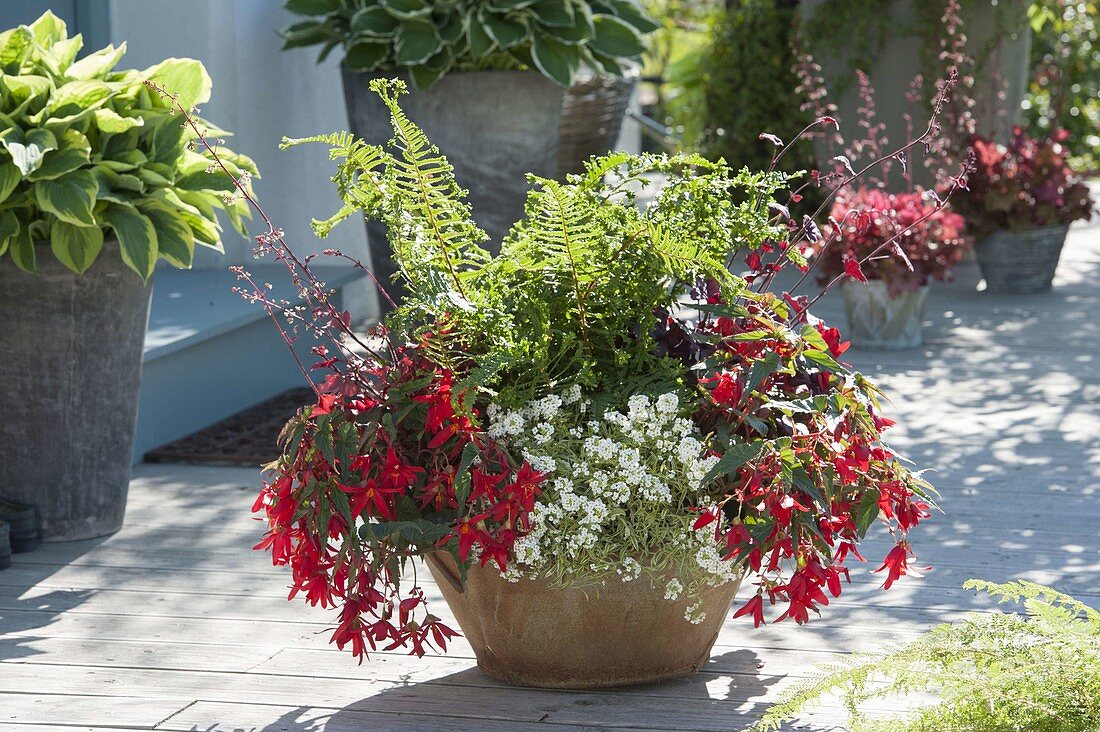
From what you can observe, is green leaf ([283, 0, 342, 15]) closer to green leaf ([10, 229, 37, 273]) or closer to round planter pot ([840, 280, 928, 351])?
round planter pot ([840, 280, 928, 351])

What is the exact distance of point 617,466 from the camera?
2254 millimetres

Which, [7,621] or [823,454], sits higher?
[823,454]

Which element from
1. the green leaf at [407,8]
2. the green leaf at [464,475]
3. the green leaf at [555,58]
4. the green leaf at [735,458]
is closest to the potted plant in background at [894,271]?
the green leaf at [555,58]

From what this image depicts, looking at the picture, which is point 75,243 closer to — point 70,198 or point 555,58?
point 70,198

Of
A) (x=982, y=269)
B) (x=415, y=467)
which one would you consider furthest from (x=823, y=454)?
(x=982, y=269)

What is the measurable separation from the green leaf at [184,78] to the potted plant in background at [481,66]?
1847 mm

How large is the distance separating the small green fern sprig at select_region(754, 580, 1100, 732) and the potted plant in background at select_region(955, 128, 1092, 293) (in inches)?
190

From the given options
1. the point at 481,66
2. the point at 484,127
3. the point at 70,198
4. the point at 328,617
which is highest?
the point at 481,66

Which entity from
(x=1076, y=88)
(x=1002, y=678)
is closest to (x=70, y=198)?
(x=1002, y=678)

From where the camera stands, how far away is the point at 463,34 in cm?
519

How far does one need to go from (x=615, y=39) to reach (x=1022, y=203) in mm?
2398

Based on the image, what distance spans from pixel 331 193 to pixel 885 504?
13.7 feet

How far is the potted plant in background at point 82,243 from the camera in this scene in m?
3.07

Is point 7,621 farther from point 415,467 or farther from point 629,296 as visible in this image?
point 629,296
